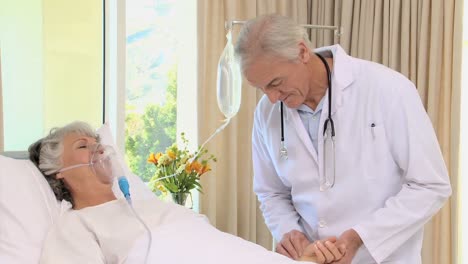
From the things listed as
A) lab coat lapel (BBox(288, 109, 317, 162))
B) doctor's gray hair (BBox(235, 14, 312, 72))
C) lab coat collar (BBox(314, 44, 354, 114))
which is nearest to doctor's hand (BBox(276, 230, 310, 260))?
lab coat lapel (BBox(288, 109, 317, 162))

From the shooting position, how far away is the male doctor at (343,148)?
1.62 metres

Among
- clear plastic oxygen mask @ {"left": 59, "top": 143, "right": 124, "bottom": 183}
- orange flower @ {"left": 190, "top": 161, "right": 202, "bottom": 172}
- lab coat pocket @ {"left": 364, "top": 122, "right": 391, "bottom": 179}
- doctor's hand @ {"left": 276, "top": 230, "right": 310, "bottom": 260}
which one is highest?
lab coat pocket @ {"left": 364, "top": 122, "right": 391, "bottom": 179}

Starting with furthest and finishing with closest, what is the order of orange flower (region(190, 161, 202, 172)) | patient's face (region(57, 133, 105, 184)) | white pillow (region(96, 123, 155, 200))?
orange flower (region(190, 161, 202, 172)) < white pillow (region(96, 123, 155, 200)) < patient's face (region(57, 133, 105, 184))

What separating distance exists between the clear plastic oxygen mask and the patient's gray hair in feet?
0.15

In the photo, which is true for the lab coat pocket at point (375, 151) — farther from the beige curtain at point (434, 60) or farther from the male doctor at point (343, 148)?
the beige curtain at point (434, 60)

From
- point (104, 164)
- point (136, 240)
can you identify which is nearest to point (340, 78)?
point (136, 240)

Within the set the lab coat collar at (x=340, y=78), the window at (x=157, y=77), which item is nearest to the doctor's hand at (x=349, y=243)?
the lab coat collar at (x=340, y=78)

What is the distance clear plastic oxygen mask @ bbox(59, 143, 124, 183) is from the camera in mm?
2053

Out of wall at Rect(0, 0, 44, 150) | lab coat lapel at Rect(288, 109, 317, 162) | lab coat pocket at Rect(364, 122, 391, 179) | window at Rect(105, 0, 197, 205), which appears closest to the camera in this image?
lab coat pocket at Rect(364, 122, 391, 179)

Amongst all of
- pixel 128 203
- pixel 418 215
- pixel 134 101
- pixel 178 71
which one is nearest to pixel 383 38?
pixel 178 71

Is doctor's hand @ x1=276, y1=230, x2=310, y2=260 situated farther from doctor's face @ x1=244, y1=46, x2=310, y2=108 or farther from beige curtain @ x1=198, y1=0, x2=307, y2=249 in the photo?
beige curtain @ x1=198, y1=0, x2=307, y2=249

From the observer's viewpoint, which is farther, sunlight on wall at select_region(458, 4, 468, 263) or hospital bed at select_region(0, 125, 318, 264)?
sunlight on wall at select_region(458, 4, 468, 263)

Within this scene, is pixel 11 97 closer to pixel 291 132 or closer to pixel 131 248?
pixel 131 248

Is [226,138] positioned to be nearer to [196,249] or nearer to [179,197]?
[179,197]
